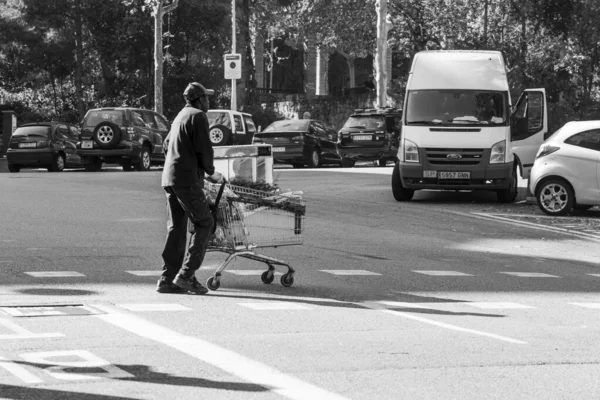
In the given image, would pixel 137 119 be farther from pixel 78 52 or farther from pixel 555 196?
pixel 78 52

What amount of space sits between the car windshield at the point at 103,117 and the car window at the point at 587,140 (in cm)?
1685

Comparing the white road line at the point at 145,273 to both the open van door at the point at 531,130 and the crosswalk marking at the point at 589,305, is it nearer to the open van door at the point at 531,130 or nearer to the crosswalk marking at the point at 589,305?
the crosswalk marking at the point at 589,305

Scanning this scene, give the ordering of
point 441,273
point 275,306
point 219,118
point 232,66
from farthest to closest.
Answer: point 232,66, point 219,118, point 441,273, point 275,306

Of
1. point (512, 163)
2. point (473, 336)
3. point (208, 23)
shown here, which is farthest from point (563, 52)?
point (473, 336)

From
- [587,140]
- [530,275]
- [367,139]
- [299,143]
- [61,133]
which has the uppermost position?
[587,140]

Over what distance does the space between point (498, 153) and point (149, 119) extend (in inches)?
598

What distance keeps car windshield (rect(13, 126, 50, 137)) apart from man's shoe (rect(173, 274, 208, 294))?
26522 millimetres

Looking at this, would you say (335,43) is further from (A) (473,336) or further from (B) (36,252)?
(A) (473,336)

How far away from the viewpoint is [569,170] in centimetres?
2119

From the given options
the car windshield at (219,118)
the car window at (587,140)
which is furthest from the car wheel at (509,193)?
the car windshield at (219,118)

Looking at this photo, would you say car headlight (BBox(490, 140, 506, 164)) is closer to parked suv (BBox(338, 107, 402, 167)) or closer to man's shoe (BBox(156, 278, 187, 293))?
man's shoe (BBox(156, 278, 187, 293))

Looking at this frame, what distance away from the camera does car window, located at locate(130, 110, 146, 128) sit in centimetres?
3572

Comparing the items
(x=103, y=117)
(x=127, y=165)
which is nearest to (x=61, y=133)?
(x=103, y=117)

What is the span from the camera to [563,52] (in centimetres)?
5038
